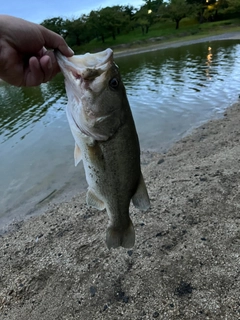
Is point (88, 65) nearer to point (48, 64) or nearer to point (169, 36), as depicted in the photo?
point (48, 64)

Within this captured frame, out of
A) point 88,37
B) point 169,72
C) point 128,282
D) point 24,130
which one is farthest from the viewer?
point 88,37

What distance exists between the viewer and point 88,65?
2357 mm

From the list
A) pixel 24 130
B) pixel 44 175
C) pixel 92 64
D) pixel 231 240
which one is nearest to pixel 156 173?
pixel 231 240

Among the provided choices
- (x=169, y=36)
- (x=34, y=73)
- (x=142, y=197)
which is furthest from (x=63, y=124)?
(x=169, y=36)

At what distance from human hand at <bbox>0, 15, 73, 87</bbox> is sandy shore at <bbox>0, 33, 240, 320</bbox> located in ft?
9.03

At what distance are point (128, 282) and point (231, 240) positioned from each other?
156cm

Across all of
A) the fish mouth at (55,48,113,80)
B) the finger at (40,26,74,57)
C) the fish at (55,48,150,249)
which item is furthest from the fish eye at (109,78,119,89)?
the finger at (40,26,74,57)

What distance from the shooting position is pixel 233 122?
10602 mm

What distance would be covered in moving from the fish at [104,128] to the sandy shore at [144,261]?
4.92 ft

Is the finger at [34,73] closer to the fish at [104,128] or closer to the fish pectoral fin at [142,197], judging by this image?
the fish at [104,128]

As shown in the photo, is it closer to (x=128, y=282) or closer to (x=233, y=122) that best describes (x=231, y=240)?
(x=128, y=282)

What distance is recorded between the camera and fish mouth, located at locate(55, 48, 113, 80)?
232cm

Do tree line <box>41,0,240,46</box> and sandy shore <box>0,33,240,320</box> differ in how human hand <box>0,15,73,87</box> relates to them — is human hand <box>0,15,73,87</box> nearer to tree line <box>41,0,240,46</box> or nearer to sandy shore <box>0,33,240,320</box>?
sandy shore <box>0,33,240,320</box>

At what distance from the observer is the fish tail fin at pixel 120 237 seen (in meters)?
3.00
